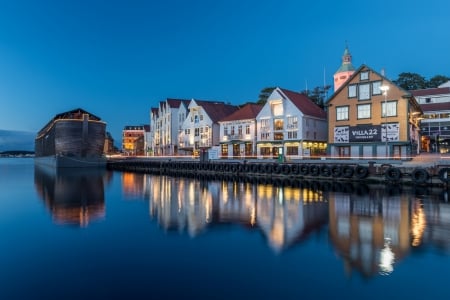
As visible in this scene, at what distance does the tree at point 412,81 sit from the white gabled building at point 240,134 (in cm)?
4897

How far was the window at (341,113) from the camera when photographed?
46.1 meters

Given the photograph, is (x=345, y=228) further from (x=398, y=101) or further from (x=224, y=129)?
(x=224, y=129)

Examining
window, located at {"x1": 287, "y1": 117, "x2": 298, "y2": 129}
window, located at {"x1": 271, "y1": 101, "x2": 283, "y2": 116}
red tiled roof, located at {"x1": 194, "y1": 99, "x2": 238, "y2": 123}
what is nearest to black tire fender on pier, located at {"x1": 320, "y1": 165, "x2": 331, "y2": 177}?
window, located at {"x1": 287, "y1": 117, "x2": 298, "y2": 129}

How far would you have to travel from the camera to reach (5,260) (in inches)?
460

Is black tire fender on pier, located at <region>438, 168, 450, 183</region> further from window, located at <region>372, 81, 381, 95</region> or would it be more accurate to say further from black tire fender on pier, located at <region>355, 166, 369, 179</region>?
window, located at <region>372, 81, 381, 95</region>

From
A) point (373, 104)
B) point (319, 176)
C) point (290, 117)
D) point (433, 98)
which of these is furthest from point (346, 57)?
point (319, 176)

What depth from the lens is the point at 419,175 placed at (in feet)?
99.6

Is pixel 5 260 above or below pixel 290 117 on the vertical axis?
below

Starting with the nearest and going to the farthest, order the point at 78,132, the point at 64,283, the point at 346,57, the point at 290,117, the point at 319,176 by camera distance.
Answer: the point at 64,283
the point at 319,176
the point at 290,117
the point at 78,132
the point at 346,57

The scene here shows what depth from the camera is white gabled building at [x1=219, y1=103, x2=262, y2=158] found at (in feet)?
195

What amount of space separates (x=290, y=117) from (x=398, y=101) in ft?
53.1

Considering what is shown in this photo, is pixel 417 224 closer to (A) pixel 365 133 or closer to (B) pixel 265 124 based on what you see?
(A) pixel 365 133

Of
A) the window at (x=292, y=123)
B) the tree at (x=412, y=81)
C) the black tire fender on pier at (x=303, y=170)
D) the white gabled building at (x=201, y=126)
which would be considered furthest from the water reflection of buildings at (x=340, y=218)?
the tree at (x=412, y=81)

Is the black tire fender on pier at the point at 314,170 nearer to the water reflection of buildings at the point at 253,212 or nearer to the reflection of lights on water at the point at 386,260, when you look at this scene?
the water reflection of buildings at the point at 253,212
